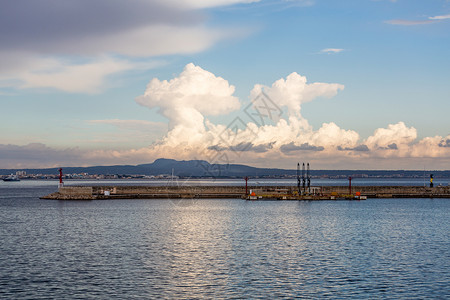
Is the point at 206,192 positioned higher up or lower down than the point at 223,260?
higher up

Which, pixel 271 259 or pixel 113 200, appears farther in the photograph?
pixel 113 200

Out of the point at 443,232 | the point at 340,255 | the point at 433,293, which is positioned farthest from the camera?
the point at 443,232

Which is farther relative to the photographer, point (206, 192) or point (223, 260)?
point (206, 192)

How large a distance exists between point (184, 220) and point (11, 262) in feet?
150

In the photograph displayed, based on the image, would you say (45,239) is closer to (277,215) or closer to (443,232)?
(277,215)

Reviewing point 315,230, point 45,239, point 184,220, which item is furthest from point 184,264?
point 184,220

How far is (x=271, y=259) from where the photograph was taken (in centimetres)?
4806

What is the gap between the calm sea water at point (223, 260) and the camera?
1415 inches

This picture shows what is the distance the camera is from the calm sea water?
35.9 metres

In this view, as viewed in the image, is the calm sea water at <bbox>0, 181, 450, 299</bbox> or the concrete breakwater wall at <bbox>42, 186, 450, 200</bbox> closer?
the calm sea water at <bbox>0, 181, 450, 299</bbox>

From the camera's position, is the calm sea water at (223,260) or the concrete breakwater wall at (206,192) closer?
the calm sea water at (223,260)

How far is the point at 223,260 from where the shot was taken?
4778 centimetres

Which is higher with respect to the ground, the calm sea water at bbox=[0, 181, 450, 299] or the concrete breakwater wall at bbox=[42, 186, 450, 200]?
the concrete breakwater wall at bbox=[42, 186, 450, 200]

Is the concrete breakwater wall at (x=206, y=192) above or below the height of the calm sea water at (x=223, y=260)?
above
